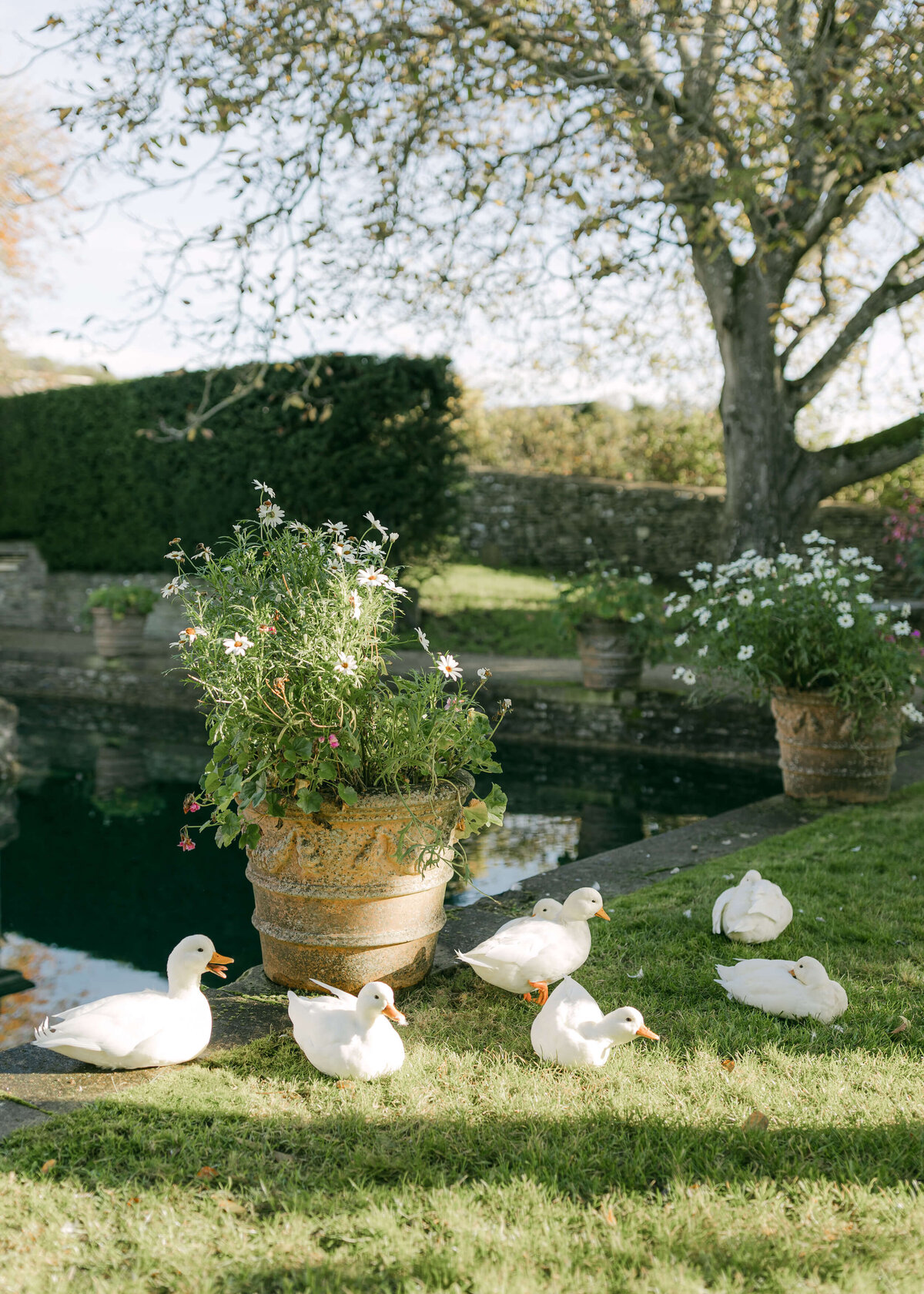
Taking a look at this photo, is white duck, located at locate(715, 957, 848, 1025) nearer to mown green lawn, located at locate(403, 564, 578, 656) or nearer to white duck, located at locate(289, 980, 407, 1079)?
white duck, located at locate(289, 980, 407, 1079)

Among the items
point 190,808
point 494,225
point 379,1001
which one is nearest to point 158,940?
point 190,808

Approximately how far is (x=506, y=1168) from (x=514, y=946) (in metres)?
0.84

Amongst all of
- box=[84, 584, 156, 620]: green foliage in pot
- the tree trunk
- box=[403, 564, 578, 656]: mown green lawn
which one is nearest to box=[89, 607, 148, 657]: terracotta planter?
box=[84, 584, 156, 620]: green foliage in pot

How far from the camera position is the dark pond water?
13.7ft

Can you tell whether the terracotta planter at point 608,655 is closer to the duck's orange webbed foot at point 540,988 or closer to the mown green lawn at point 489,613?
the mown green lawn at point 489,613

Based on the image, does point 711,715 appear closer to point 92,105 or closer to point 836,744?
point 836,744

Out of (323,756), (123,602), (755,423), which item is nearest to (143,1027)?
(323,756)

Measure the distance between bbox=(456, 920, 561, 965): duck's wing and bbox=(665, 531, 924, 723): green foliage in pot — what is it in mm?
2680

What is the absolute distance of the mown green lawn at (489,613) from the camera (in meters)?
11.4

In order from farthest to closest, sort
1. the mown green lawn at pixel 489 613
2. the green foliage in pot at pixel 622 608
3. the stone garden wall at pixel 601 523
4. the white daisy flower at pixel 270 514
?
the stone garden wall at pixel 601 523, the mown green lawn at pixel 489 613, the green foliage in pot at pixel 622 608, the white daisy flower at pixel 270 514

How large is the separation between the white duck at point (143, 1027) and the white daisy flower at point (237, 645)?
76 cm

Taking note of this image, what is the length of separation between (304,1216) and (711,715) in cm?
639

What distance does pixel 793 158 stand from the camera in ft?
22.3

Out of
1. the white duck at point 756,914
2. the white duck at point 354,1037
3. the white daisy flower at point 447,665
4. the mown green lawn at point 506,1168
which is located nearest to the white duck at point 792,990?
the mown green lawn at point 506,1168
